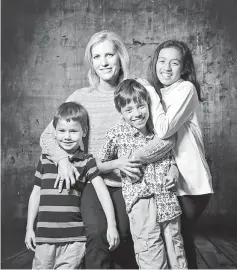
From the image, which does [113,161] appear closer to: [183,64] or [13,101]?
[183,64]

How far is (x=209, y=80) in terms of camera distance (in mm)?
2760

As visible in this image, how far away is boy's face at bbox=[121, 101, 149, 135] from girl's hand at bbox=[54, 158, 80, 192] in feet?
1.02

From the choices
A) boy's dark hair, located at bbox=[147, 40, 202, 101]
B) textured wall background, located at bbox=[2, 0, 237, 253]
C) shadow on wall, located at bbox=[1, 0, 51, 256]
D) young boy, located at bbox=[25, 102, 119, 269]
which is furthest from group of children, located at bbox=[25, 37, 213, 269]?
shadow on wall, located at bbox=[1, 0, 51, 256]

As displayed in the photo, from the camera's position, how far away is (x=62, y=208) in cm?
188

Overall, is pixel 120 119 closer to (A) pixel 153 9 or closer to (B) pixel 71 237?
(B) pixel 71 237

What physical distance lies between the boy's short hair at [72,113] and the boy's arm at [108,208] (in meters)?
0.27

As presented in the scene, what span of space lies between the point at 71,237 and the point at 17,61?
137cm

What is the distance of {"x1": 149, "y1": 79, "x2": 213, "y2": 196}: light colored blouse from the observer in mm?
1935

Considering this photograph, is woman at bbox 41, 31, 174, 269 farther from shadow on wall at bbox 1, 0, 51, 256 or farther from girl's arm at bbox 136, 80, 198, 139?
shadow on wall at bbox 1, 0, 51, 256

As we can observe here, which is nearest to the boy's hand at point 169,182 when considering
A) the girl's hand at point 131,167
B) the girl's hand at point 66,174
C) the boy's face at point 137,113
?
the girl's hand at point 131,167

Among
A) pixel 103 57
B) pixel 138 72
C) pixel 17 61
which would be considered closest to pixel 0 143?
pixel 17 61

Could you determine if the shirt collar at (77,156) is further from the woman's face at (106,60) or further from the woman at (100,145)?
the woman's face at (106,60)

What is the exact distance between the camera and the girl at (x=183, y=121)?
A: 1936mm

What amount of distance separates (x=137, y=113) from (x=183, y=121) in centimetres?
21
